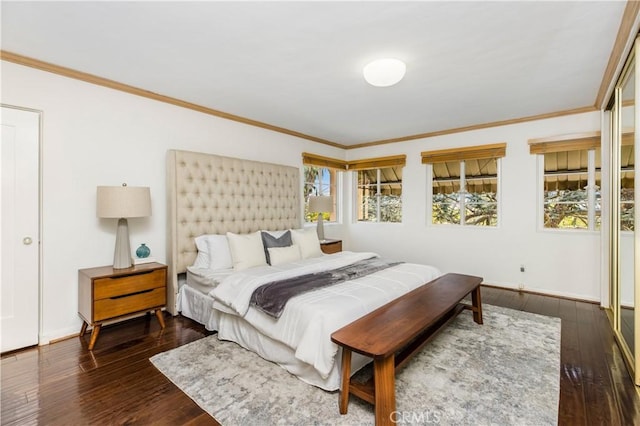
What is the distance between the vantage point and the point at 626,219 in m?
2.48

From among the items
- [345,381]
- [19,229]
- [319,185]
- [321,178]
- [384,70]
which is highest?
[384,70]

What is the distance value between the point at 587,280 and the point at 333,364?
3.75 m

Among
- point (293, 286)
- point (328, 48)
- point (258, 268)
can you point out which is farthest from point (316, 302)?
point (328, 48)

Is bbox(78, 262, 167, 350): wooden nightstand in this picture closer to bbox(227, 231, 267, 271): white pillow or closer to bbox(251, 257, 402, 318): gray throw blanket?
bbox(227, 231, 267, 271): white pillow

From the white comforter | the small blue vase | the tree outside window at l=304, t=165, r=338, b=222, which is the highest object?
the tree outside window at l=304, t=165, r=338, b=222

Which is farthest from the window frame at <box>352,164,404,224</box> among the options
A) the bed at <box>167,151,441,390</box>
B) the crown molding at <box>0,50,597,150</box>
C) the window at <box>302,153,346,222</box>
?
the bed at <box>167,151,441,390</box>

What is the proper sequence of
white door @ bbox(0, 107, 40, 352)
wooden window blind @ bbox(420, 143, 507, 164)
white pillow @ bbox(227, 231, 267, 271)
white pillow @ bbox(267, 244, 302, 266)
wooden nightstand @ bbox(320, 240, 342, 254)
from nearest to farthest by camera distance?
1. white door @ bbox(0, 107, 40, 352)
2. white pillow @ bbox(227, 231, 267, 271)
3. white pillow @ bbox(267, 244, 302, 266)
4. wooden window blind @ bbox(420, 143, 507, 164)
5. wooden nightstand @ bbox(320, 240, 342, 254)

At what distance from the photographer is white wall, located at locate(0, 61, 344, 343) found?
2654 mm

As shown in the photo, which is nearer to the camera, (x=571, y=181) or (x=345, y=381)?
(x=345, y=381)

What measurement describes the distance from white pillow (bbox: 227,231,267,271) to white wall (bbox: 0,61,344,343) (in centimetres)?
84

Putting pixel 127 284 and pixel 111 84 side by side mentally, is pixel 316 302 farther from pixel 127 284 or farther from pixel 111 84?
pixel 111 84

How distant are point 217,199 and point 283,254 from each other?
1064 mm

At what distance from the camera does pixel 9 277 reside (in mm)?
2482

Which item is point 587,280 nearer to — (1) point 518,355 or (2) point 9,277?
(1) point 518,355
